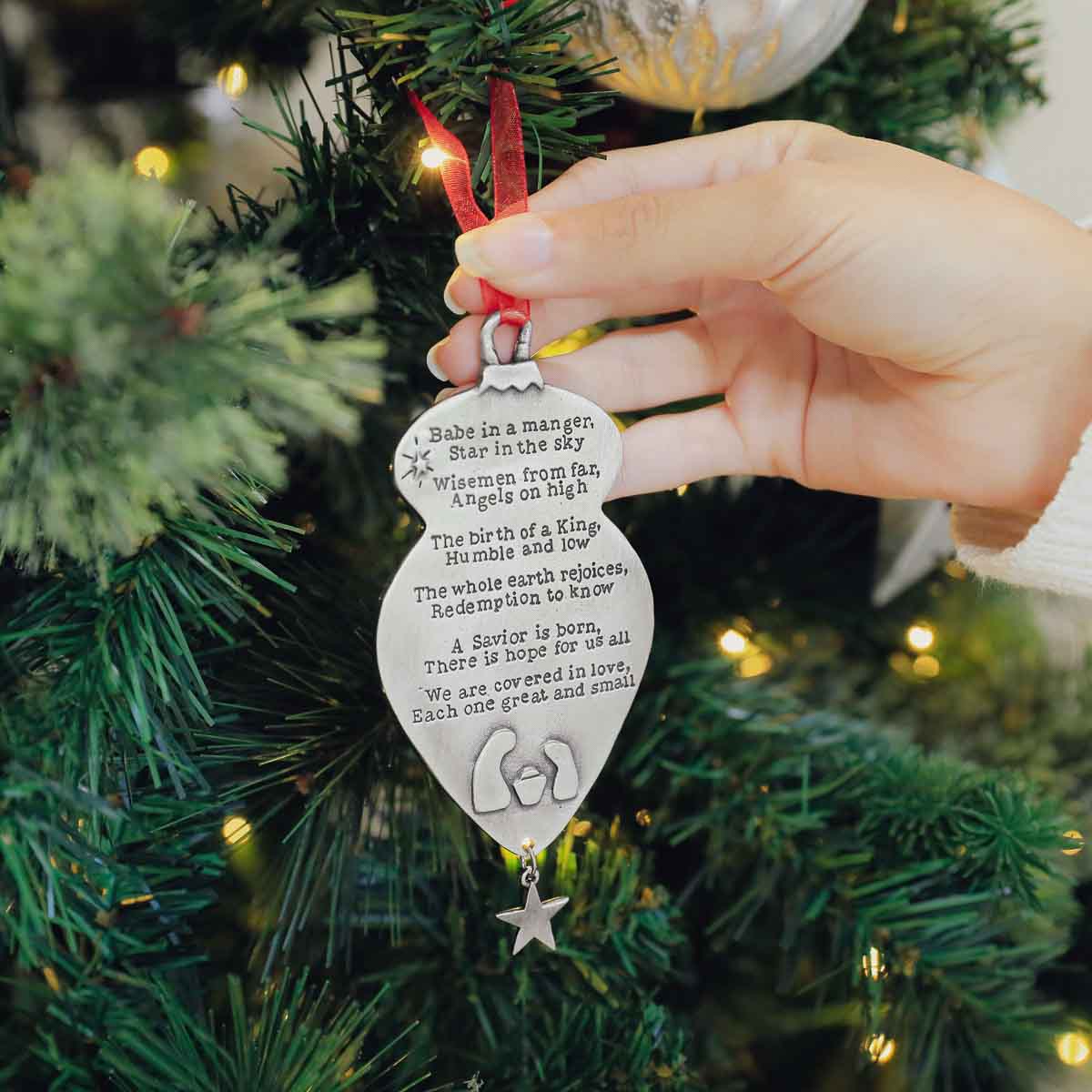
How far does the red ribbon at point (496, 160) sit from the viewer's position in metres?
0.38

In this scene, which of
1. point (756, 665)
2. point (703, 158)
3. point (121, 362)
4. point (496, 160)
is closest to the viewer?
point (121, 362)

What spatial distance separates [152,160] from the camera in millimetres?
574

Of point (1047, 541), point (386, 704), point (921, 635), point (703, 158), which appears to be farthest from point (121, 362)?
point (921, 635)

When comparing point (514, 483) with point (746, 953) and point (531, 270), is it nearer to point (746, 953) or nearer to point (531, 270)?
point (531, 270)

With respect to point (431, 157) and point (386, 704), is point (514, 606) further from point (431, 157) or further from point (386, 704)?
point (431, 157)

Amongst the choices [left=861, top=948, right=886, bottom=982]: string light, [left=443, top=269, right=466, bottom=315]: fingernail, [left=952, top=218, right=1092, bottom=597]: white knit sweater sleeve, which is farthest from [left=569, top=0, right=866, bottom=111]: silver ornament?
[left=861, top=948, right=886, bottom=982]: string light

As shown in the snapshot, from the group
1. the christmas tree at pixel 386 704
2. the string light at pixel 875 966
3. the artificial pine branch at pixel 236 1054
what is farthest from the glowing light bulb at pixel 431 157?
the string light at pixel 875 966

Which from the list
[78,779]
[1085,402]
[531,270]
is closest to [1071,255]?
[1085,402]

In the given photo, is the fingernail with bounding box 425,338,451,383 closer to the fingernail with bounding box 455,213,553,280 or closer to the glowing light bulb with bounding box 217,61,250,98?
the fingernail with bounding box 455,213,553,280

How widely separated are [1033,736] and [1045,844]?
0.18 meters

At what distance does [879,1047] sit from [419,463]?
399mm

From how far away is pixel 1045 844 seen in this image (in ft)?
→ 1.60

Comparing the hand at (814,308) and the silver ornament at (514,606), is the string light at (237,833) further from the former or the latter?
the hand at (814,308)

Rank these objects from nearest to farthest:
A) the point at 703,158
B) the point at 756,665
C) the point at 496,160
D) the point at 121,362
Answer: the point at 121,362, the point at 496,160, the point at 703,158, the point at 756,665
